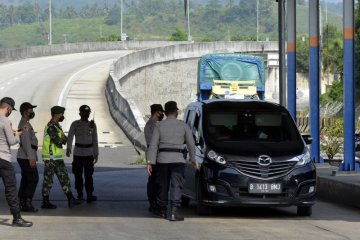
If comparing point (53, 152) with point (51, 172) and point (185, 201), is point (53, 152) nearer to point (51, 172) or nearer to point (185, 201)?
point (51, 172)

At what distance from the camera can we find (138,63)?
3049 inches

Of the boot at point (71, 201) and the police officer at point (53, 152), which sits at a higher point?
the police officer at point (53, 152)

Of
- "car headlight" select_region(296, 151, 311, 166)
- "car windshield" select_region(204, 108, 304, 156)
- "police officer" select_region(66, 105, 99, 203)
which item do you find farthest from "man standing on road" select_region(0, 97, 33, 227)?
"car headlight" select_region(296, 151, 311, 166)

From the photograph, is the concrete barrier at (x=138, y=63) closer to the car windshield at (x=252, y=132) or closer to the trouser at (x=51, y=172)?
the trouser at (x=51, y=172)

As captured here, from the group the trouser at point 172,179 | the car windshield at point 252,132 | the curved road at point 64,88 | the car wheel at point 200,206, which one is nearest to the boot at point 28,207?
the trouser at point 172,179

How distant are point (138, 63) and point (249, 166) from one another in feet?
201

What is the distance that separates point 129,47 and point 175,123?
103399 millimetres

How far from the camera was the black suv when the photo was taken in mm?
16438

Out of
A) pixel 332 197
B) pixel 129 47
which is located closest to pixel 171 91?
pixel 129 47

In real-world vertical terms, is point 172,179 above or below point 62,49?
below

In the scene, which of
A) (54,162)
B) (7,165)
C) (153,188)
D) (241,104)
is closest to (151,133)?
(153,188)

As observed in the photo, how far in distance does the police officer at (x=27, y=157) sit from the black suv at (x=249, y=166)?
2507mm

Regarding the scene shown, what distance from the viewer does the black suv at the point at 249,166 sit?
53.9ft

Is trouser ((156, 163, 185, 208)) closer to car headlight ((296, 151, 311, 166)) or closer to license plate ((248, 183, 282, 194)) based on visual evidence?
license plate ((248, 183, 282, 194))
